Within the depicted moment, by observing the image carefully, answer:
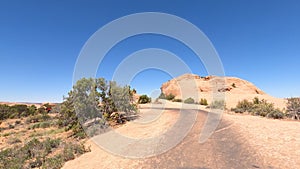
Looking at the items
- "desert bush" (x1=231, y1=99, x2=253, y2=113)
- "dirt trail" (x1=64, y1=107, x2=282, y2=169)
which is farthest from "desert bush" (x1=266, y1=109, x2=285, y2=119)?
"dirt trail" (x1=64, y1=107, x2=282, y2=169)

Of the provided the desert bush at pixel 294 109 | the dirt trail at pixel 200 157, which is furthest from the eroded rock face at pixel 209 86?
the dirt trail at pixel 200 157

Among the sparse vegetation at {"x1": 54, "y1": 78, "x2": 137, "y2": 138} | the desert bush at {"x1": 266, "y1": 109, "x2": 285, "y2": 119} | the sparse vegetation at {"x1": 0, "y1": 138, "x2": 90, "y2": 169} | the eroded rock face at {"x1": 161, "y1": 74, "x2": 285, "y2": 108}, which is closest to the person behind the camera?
the sparse vegetation at {"x1": 0, "y1": 138, "x2": 90, "y2": 169}

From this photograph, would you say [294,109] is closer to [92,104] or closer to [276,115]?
[276,115]

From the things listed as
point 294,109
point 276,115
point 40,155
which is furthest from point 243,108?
point 40,155

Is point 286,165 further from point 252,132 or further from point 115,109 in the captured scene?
point 115,109

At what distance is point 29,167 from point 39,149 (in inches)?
157

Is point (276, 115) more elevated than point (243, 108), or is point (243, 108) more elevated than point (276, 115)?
point (243, 108)

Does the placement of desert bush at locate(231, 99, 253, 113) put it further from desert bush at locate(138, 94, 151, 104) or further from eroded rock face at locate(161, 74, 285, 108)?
eroded rock face at locate(161, 74, 285, 108)

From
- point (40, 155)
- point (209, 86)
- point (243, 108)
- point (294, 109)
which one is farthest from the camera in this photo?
point (209, 86)

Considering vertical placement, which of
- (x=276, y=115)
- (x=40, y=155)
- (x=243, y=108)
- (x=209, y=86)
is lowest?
(x=40, y=155)

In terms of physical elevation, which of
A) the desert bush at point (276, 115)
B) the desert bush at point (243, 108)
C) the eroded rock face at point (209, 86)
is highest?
A: the eroded rock face at point (209, 86)

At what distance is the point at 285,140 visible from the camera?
7859 mm

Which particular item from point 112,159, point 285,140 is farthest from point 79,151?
point 285,140

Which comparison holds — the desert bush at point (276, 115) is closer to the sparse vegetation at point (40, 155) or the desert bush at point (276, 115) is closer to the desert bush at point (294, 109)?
the desert bush at point (294, 109)
